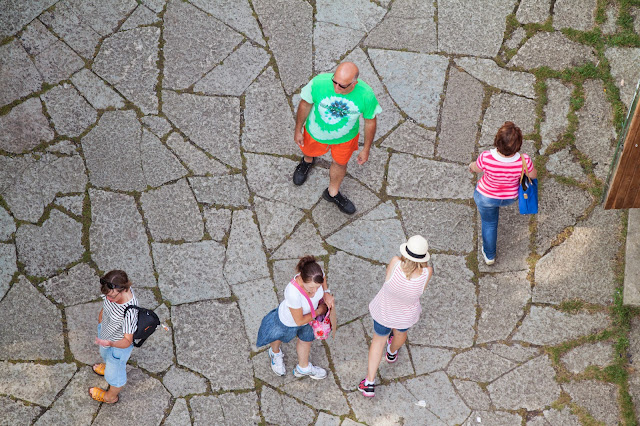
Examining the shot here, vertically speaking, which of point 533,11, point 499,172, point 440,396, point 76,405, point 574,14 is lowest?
point 76,405

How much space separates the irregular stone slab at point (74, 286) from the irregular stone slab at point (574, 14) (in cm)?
545

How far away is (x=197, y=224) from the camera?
650 cm

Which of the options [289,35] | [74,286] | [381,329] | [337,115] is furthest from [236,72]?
[381,329]

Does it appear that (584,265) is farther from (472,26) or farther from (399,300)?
(472,26)

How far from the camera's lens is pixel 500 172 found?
5.64 metres

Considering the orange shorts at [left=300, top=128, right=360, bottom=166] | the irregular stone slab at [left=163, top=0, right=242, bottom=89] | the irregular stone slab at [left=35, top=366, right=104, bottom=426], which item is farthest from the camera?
the irregular stone slab at [left=163, top=0, right=242, bottom=89]

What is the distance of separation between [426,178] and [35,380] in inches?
160

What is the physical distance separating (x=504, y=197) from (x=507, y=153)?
500mm

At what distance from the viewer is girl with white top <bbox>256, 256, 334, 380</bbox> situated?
4957 mm

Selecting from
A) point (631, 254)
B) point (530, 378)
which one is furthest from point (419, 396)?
point (631, 254)

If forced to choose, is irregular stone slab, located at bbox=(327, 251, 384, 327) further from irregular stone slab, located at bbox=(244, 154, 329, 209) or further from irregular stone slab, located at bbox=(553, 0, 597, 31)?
irregular stone slab, located at bbox=(553, 0, 597, 31)

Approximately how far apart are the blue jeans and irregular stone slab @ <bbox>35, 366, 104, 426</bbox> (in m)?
3.65

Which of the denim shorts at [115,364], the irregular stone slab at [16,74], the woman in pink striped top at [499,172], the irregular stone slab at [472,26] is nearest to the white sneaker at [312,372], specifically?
the denim shorts at [115,364]

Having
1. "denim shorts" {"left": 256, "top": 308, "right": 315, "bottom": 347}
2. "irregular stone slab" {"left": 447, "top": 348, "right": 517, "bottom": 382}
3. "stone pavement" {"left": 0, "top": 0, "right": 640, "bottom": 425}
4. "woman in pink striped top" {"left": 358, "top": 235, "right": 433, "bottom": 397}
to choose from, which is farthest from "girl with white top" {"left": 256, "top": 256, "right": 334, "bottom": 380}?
"irregular stone slab" {"left": 447, "top": 348, "right": 517, "bottom": 382}
